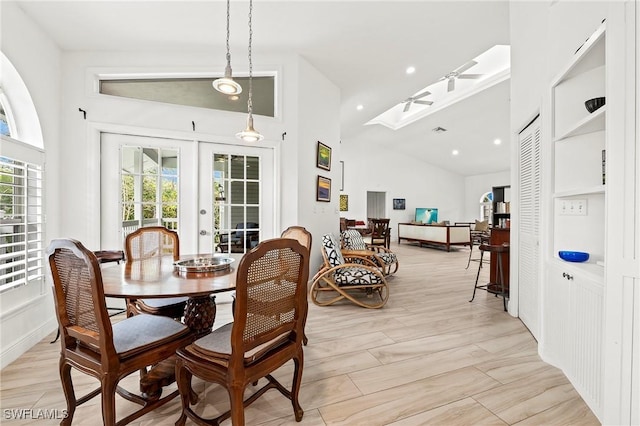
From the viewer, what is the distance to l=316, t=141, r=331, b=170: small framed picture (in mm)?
4305

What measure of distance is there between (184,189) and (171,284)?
7.09 ft

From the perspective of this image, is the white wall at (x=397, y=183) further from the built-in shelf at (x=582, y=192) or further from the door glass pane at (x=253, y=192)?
the built-in shelf at (x=582, y=192)

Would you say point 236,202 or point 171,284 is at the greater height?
point 236,202

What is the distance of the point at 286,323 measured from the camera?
4.64 ft

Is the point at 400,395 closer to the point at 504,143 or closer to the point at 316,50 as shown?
the point at 316,50

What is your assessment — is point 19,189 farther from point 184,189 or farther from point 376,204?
point 376,204

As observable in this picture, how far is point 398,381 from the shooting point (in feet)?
6.14

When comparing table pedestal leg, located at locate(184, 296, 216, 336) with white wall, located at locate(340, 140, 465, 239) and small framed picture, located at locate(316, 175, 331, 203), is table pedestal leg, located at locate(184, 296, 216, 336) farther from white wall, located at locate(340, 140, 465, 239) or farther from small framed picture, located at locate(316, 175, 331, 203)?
white wall, located at locate(340, 140, 465, 239)

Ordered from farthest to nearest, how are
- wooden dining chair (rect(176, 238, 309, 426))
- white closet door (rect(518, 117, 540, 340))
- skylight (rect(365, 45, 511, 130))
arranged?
1. skylight (rect(365, 45, 511, 130))
2. white closet door (rect(518, 117, 540, 340))
3. wooden dining chair (rect(176, 238, 309, 426))

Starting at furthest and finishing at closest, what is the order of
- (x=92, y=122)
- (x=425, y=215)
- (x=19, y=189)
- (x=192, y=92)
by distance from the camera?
(x=425, y=215) < (x=192, y=92) < (x=92, y=122) < (x=19, y=189)

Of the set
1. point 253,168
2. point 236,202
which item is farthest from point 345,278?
point 253,168

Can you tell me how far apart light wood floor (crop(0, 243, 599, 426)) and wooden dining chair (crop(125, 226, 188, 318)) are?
1.57ft

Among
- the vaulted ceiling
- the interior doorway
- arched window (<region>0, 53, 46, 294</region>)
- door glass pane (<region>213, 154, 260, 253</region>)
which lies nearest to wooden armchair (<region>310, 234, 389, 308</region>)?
door glass pane (<region>213, 154, 260, 253</region>)

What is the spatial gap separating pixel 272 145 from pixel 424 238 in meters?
6.77
